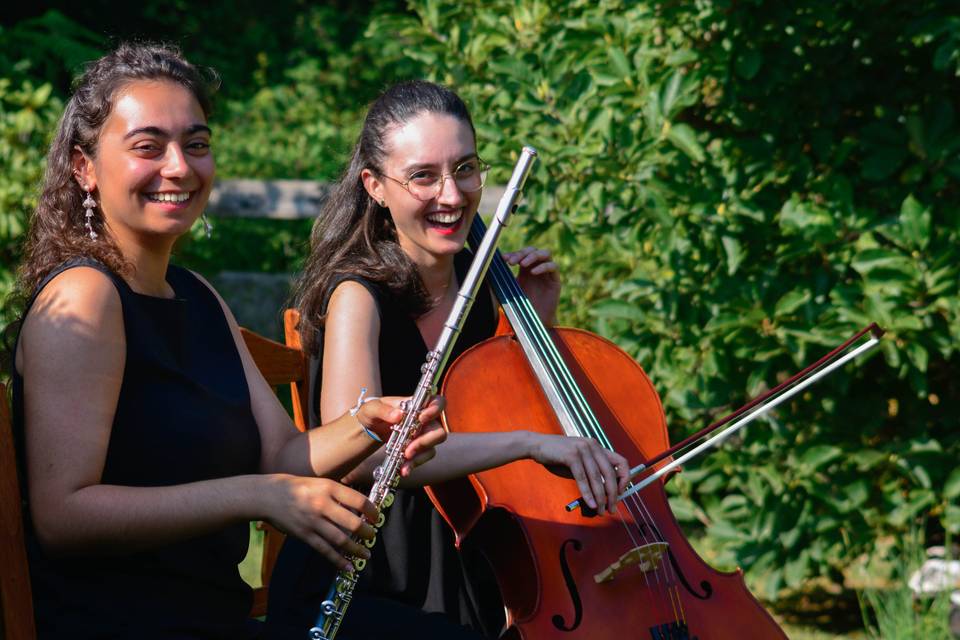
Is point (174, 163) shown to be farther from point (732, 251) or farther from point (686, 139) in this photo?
point (732, 251)

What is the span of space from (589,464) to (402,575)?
0.43 meters

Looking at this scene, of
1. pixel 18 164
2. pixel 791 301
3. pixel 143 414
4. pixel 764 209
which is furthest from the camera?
pixel 18 164

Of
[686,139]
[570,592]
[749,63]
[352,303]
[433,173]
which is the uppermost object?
[749,63]

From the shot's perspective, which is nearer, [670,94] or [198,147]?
[198,147]

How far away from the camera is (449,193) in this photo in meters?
2.17

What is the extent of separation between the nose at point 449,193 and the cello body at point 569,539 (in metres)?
0.26

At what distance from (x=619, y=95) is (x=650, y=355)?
67 centimetres

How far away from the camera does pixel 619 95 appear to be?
290 centimetres

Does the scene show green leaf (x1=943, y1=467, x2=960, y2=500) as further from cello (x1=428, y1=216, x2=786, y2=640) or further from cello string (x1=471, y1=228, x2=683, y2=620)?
cello string (x1=471, y1=228, x2=683, y2=620)

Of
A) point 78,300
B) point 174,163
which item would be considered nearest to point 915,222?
point 174,163

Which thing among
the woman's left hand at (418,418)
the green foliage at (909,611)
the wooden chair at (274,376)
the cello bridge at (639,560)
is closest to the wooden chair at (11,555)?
the woman's left hand at (418,418)

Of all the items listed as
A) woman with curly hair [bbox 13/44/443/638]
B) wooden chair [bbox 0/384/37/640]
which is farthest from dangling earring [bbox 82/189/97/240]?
wooden chair [bbox 0/384/37/640]

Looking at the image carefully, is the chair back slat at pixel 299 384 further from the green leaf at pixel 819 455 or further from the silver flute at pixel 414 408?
the green leaf at pixel 819 455

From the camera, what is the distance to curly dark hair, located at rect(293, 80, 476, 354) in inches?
87.5
